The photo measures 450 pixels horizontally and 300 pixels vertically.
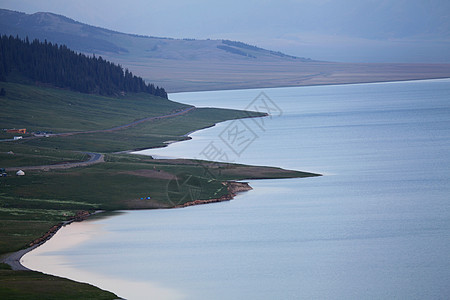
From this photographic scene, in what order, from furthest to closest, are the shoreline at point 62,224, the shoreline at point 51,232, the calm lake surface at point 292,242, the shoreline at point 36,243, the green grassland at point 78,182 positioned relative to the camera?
1. the shoreline at point 62,224
2. the shoreline at point 51,232
3. the shoreline at point 36,243
4. the green grassland at point 78,182
5. the calm lake surface at point 292,242

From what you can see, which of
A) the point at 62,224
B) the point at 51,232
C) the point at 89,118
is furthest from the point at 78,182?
the point at 89,118

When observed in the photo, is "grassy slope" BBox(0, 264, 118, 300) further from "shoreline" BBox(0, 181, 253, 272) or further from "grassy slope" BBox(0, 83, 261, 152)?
"grassy slope" BBox(0, 83, 261, 152)

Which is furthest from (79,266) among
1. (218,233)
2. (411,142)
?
(411,142)

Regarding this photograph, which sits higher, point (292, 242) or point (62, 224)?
point (292, 242)

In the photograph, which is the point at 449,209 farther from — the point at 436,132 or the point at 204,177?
the point at 436,132

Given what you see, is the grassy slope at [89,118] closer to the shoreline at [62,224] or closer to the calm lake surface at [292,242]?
the shoreline at [62,224]

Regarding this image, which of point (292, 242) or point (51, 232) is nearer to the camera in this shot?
point (292, 242)

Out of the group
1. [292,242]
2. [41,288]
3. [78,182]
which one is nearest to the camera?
[41,288]

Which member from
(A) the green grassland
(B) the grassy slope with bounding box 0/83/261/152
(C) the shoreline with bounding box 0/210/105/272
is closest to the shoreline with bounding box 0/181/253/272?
(C) the shoreline with bounding box 0/210/105/272

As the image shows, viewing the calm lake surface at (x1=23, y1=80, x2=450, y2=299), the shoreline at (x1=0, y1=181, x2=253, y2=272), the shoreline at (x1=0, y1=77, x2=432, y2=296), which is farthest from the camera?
the shoreline at (x1=0, y1=181, x2=253, y2=272)

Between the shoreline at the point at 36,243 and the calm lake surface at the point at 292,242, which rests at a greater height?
the calm lake surface at the point at 292,242

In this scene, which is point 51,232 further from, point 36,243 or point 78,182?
point 78,182

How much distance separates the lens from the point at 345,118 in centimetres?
17462

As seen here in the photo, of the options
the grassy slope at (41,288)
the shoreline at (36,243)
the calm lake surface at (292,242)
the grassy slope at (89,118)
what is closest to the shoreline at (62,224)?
the shoreline at (36,243)
